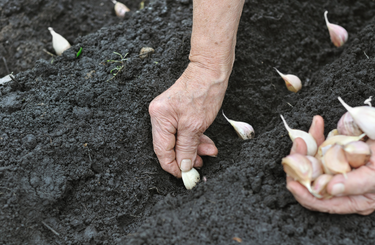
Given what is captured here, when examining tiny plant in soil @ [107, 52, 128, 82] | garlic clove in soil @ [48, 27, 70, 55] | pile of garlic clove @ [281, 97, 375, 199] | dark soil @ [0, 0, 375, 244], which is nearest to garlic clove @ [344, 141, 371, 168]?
pile of garlic clove @ [281, 97, 375, 199]

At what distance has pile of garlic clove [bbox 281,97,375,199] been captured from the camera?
1400 millimetres

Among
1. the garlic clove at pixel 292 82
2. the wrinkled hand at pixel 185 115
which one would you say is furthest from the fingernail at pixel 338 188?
the garlic clove at pixel 292 82

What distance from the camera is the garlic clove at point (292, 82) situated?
246cm

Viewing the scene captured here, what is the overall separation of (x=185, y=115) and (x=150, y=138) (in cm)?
32

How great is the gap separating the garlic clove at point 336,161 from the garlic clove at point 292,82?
110 centimetres

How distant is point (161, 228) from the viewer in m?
1.57

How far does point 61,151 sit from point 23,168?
209 millimetres

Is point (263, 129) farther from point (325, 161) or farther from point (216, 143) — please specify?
point (325, 161)

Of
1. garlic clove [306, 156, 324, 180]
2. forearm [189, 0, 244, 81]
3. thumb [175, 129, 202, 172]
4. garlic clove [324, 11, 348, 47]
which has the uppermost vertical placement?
forearm [189, 0, 244, 81]

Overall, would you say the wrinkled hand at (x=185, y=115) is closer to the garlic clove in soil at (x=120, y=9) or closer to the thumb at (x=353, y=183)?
the thumb at (x=353, y=183)

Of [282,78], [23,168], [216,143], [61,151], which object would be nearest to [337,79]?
[282,78]

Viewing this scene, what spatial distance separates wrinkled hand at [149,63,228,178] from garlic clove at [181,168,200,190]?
3cm

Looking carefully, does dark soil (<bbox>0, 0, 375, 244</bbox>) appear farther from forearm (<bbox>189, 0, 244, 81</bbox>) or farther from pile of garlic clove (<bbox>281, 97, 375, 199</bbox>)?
forearm (<bbox>189, 0, 244, 81</bbox>)

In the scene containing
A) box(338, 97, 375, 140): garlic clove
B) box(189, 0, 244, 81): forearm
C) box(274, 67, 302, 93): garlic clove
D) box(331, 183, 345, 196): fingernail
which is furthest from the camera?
box(274, 67, 302, 93): garlic clove
